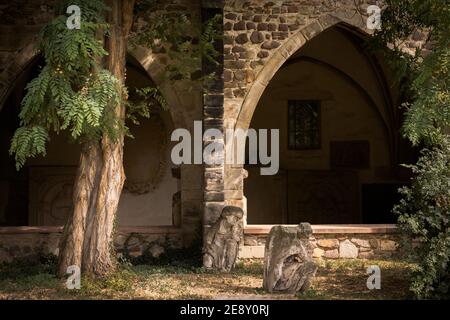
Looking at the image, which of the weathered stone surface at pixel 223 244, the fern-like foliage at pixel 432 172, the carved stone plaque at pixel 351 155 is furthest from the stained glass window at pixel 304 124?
the fern-like foliage at pixel 432 172

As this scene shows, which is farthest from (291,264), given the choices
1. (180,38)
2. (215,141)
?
(180,38)

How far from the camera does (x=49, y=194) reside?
13500 millimetres

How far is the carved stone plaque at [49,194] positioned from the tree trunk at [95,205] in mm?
5700

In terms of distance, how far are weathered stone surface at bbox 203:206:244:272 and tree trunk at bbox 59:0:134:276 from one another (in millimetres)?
1608

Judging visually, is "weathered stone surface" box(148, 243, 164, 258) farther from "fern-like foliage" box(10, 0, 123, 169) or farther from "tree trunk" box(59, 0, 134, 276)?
"fern-like foliage" box(10, 0, 123, 169)

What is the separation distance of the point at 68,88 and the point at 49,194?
7.17 metres

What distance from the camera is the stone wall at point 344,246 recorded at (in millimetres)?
9859

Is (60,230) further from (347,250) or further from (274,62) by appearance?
(347,250)

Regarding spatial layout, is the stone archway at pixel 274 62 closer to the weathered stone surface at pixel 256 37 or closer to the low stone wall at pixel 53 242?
the weathered stone surface at pixel 256 37

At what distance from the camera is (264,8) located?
1015 cm

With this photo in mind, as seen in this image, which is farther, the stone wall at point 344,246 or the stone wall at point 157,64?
the stone wall at point 157,64

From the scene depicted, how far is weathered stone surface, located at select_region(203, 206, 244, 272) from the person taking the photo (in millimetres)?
9023

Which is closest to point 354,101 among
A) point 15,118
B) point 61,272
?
point 15,118

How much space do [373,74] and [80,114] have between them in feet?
27.3
